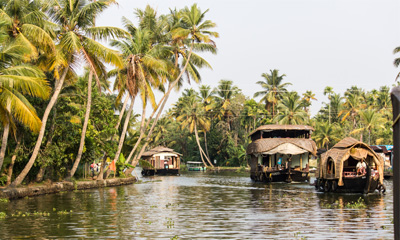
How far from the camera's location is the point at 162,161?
61906mm

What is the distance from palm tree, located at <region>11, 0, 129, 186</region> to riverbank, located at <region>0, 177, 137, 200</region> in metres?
0.74

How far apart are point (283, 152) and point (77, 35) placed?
70.2ft

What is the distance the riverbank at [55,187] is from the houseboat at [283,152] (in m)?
11.7

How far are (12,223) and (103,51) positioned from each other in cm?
1116

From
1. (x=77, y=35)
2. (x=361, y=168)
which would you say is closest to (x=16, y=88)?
(x=77, y=35)

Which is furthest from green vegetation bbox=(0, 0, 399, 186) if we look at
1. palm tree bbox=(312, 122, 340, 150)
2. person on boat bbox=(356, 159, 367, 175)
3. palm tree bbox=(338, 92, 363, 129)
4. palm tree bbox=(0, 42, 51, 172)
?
person on boat bbox=(356, 159, 367, 175)

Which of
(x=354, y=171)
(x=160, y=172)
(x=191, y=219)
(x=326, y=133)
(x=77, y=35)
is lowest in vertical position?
(x=191, y=219)

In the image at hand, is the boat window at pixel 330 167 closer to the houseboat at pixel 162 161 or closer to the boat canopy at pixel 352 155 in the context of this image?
the boat canopy at pixel 352 155

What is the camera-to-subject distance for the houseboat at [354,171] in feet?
90.4

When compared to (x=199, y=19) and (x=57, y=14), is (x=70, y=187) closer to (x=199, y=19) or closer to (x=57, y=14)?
(x=57, y=14)

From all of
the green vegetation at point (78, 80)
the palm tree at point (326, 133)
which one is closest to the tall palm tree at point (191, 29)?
the green vegetation at point (78, 80)

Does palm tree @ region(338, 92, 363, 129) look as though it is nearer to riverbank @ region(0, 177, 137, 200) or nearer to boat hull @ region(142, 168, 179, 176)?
boat hull @ region(142, 168, 179, 176)

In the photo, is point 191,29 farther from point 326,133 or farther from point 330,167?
point 326,133

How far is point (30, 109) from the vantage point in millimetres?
18438
